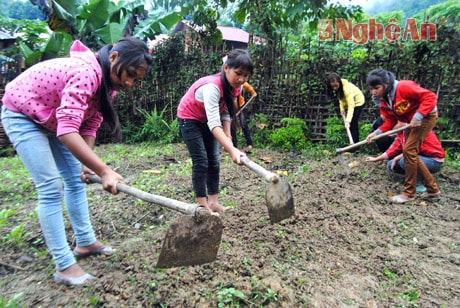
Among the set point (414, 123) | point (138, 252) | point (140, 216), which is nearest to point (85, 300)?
point (138, 252)

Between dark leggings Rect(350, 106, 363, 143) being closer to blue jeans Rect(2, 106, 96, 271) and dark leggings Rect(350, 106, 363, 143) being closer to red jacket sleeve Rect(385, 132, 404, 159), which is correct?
red jacket sleeve Rect(385, 132, 404, 159)

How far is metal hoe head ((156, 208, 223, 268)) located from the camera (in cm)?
202

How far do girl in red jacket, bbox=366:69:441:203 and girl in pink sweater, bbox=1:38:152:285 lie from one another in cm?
293

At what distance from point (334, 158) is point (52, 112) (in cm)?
490

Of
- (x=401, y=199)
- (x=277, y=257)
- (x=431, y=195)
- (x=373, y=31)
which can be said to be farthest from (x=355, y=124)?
(x=277, y=257)

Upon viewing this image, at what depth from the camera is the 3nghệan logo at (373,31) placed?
5.93 metres

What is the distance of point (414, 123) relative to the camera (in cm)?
378

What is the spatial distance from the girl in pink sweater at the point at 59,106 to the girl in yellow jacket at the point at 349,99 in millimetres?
4638

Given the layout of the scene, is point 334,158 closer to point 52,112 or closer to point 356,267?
point 356,267

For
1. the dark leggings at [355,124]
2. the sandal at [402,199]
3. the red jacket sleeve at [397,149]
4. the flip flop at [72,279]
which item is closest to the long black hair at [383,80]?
the red jacket sleeve at [397,149]

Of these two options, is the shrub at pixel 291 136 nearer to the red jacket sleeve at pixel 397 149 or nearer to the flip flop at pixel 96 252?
the red jacket sleeve at pixel 397 149

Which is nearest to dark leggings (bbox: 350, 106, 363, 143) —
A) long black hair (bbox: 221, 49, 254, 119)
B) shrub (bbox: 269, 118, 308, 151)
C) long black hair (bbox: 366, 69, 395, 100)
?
shrub (bbox: 269, 118, 308, 151)

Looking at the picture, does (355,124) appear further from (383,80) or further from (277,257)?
(277,257)

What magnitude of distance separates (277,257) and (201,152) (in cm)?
115
